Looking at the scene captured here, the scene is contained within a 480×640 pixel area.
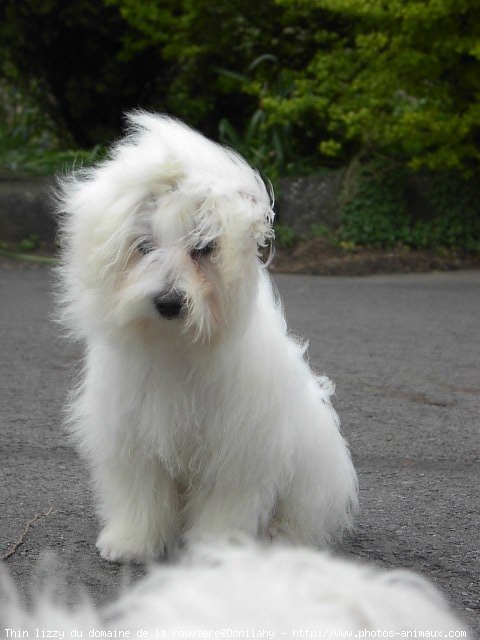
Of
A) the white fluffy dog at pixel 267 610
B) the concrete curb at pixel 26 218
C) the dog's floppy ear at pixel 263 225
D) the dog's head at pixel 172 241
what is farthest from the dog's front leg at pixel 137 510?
Answer: the concrete curb at pixel 26 218

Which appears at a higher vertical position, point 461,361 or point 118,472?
point 118,472

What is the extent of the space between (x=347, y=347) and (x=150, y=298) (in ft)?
14.1

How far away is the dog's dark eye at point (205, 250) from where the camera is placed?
3047 millimetres

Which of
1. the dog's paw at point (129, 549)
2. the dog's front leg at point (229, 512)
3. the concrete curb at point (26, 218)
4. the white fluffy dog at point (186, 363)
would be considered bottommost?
the concrete curb at point (26, 218)

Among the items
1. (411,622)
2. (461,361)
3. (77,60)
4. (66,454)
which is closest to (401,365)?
(461,361)

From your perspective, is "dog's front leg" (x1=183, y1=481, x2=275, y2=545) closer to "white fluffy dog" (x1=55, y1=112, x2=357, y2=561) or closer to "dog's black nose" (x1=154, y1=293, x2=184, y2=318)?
"white fluffy dog" (x1=55, y1=112, x2=357, y2=561)

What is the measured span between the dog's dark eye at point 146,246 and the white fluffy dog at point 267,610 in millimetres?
1138

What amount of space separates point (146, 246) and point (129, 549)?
3.23 feet

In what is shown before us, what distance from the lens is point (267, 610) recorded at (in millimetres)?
1938

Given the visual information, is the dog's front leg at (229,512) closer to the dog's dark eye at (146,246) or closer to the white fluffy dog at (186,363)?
the white fluffy dog at (186,363)

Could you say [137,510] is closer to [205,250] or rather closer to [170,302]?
[170,302]

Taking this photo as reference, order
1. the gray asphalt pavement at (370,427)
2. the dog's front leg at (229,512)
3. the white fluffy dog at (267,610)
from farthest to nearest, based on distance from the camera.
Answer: the gray asphalt pavement at (370,427), the dog's front leg at (229,512), the white fluffy dog at (267,610)

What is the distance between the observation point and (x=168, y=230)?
3029 millimetres

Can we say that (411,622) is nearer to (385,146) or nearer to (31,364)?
(31,364)
